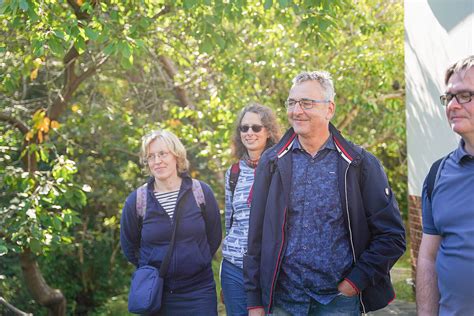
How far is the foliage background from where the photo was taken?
714cm

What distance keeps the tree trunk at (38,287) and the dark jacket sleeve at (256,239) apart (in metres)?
5.63

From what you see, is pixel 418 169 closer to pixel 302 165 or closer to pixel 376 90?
pixel 376 90

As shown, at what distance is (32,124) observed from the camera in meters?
9.09

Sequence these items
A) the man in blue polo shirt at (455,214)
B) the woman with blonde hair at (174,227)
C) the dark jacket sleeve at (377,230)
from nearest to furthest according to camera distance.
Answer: the man in blue polo shirt at (455,214) → the dark jacket sleeve at (377,230) → the woman with blonde hair at (174,227)

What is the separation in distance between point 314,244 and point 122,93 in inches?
345

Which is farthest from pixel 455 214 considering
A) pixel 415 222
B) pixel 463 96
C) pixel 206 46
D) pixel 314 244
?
pixel 415 222

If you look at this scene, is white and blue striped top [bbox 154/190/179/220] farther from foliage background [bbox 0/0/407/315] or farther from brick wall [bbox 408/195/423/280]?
brick wall [bbox 408/195/423/280]

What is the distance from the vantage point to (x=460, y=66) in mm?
3115

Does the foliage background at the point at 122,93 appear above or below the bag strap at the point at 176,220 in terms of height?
above

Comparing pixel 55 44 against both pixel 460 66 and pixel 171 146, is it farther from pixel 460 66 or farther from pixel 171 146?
A: pixel 460 66

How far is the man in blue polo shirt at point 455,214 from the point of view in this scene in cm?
301

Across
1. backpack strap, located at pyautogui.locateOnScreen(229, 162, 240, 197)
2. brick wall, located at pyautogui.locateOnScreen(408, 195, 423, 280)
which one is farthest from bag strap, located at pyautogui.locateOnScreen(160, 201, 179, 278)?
brick wall, located at pyautogui.locateOnScreen(408, 195, 423, 280)

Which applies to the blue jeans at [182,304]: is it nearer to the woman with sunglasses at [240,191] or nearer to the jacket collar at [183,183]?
the woman with sunglasses at [240,191]

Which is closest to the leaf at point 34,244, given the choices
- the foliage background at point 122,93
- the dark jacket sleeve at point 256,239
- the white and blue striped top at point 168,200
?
the foliage background at point 122,93
